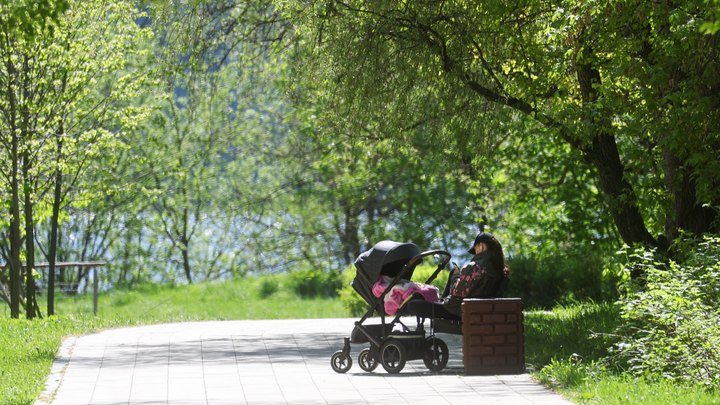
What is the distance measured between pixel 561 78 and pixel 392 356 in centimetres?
450

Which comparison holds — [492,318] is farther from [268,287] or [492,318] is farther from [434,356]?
[268,287]

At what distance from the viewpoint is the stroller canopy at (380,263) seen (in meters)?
9.01

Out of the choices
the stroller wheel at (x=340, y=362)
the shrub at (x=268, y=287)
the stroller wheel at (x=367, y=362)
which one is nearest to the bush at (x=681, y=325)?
the stroller wheel at (x=367, y=362)

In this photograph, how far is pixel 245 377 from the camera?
8.68 meters

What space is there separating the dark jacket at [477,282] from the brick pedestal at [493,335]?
337 mm

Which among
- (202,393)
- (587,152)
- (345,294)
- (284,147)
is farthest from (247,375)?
(284,147)

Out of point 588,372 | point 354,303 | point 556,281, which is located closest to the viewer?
point 588,372

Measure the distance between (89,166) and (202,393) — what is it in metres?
11.0

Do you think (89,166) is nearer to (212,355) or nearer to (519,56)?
(212,355)

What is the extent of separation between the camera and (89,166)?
17547 mm

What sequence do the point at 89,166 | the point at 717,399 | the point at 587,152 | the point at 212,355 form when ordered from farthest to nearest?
the point at 89,166
the point at 587,152
the point at 212,355
the point at 717,399

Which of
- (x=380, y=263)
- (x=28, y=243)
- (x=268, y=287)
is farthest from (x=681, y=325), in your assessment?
(x=268, y=287)

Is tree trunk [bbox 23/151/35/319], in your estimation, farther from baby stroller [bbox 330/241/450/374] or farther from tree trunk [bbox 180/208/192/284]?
tree trunk [bbox 180/208/192/284]

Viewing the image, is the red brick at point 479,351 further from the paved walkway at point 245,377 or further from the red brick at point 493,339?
the paved walkway at point 245,377
